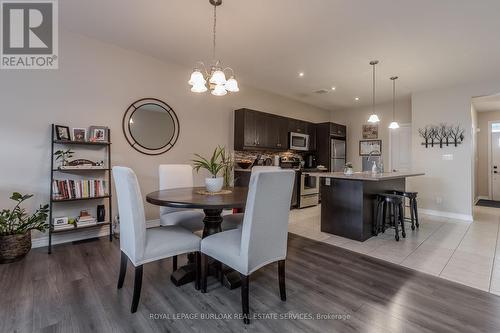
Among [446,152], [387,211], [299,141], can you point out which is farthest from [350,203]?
[446,152]

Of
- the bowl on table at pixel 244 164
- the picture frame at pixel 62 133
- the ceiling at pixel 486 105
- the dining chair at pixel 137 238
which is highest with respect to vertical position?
the ceiling at pixel 486 105

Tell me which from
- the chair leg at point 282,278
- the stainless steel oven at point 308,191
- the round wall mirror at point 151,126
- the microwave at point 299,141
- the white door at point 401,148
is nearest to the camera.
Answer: the chair leg at point 282,278

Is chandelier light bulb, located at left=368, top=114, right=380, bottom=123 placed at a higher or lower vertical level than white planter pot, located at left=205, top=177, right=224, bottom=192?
higher

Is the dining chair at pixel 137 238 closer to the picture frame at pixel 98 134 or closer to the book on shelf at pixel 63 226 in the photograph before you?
the book on shelf at pixel 63 226

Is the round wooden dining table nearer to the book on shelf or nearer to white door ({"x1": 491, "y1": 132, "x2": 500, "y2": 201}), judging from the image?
the book on shelf

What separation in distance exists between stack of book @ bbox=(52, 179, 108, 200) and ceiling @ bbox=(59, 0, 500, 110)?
1.91m

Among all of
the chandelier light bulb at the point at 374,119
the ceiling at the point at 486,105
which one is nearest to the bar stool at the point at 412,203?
the chandelier light bulb at the point at 374,119

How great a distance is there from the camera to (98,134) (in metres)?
3.18

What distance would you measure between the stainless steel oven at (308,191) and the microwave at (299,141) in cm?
78

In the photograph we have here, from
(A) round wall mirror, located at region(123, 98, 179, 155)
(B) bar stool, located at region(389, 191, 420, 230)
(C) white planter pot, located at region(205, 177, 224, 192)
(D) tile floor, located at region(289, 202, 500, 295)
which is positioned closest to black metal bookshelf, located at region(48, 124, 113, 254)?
(A) round wall mirror, located at region(123, 98, 179, 155)

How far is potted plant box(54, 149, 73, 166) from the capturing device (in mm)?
2895

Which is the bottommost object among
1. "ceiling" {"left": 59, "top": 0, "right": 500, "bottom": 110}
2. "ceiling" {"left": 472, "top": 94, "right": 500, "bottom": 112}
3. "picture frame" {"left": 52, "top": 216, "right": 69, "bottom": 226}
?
"picture frame" {"left": 52, "top": 216, "right": 69, "bottom": 226}

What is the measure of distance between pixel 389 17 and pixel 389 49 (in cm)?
84

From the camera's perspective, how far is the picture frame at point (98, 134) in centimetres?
316
